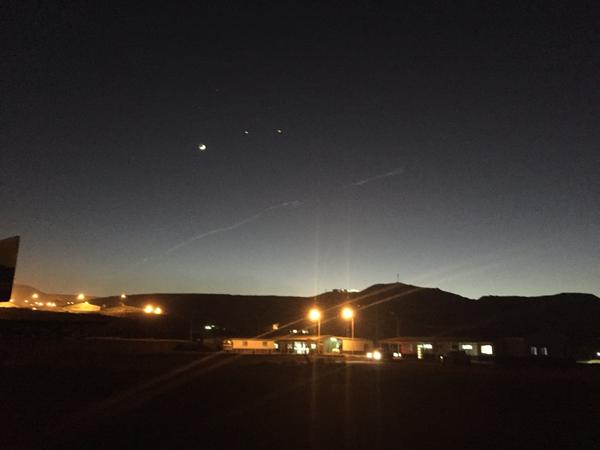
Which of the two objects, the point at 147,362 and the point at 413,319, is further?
the point at 413,319

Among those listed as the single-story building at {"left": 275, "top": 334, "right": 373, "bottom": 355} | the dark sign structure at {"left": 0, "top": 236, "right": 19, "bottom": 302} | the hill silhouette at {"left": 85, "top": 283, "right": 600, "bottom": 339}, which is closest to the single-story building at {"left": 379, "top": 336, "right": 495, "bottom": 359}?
the single-story building at {"left": 275, "top": 334, "right": 373, "bottom": 355}

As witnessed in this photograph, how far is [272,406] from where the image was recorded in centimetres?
1420

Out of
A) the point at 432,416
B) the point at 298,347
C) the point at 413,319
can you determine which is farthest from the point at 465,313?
the point at 432,416

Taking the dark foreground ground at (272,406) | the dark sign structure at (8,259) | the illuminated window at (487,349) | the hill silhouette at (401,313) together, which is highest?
the hill silhouette at (401,313)

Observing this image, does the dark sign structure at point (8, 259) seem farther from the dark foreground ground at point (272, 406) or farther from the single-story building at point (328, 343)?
the single-story building at point (328, 343)

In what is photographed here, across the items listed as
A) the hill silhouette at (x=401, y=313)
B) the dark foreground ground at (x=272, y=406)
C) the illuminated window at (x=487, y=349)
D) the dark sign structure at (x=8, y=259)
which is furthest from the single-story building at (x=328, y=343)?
the dark sign structure at (x=8, y=259)

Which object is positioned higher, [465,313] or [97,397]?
[465,313]

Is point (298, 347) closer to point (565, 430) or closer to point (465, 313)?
point (465, 313)

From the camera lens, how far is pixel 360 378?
19578 mm

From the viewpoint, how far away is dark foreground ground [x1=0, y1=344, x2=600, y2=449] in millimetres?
10663

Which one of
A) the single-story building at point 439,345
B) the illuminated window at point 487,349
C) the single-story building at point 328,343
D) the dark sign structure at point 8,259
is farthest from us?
the single-story building at point 328,343

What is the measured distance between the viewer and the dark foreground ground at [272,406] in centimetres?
1066

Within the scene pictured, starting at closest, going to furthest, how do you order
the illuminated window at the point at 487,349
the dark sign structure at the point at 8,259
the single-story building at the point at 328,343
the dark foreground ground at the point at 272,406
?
the dark sign structure at the point at 8,259
the dark foreground ground at the point at 272,406
the illuminated window at the point at 487,349
the single-story building at the point at 328,343

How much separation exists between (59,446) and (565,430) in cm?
1247
